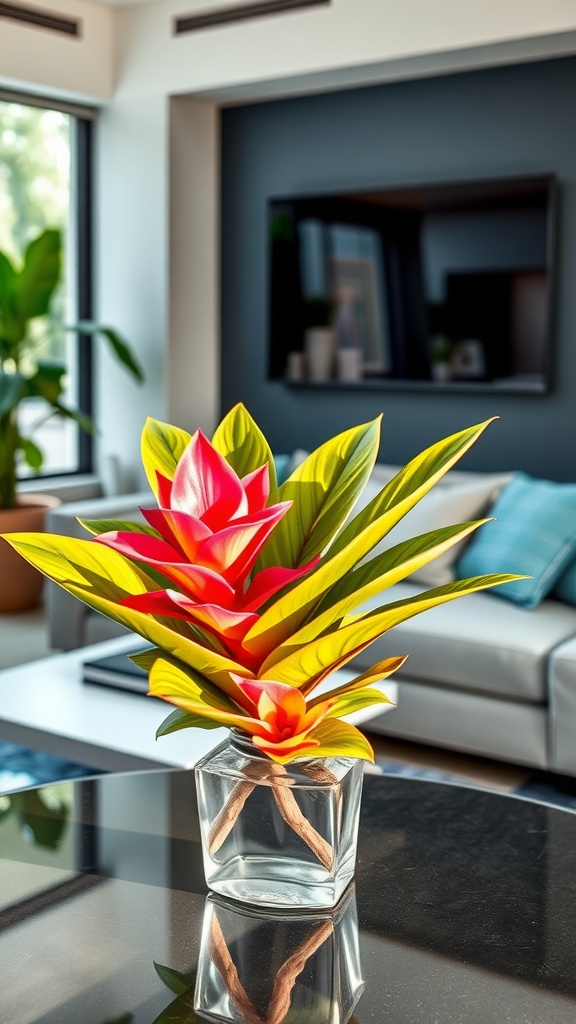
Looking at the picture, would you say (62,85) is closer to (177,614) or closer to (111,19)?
(111,19)

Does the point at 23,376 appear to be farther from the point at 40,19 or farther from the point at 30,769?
the point at 30,769

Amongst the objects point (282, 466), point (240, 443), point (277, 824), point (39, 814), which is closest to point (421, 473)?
point (240, 443)

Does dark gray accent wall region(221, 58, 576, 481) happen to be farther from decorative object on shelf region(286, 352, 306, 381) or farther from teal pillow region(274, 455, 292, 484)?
teal pillow region(274, 455, 292, 484)

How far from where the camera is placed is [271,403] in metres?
5.14

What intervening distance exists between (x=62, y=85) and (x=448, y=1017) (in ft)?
15.8

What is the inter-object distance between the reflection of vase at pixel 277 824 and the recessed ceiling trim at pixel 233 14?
4.12m

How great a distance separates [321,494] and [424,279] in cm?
372

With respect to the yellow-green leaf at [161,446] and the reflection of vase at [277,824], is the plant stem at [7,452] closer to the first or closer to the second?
the yellow-green leaf at [161,446]

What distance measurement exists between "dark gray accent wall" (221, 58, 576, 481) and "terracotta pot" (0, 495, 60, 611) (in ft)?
3.39

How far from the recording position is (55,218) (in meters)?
5.37

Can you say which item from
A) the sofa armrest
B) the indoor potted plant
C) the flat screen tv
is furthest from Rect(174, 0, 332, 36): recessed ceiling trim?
the sofa armrest

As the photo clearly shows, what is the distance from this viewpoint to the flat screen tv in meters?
4.22

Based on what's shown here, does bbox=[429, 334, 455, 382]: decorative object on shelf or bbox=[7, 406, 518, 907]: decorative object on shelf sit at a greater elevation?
bbox=[429, 334, 455, 382]: decorative object on shelf

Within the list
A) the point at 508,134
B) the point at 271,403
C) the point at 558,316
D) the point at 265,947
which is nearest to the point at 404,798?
the point at 265,947
